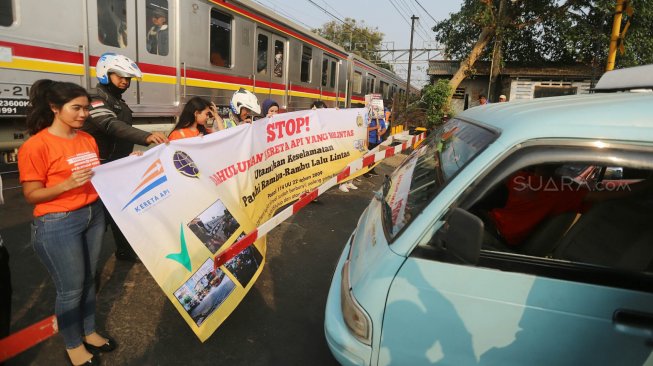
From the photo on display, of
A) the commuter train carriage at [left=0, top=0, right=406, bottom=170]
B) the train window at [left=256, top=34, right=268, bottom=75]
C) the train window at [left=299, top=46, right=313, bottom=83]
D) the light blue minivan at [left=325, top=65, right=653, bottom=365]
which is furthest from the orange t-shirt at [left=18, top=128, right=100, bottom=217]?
the train window at [left=299, top=46, right=313, bottom=83]

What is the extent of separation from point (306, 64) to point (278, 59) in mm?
1695

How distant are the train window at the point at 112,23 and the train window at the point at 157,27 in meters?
0.36

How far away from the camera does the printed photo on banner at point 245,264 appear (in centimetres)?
293

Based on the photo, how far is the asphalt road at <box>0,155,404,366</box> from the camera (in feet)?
8.73

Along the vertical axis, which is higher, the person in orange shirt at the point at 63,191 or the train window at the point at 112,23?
the train window at the point at 112,23

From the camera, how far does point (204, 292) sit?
Answer: 2666 mm

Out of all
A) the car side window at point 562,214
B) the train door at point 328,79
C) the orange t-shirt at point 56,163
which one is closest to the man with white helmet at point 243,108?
the orange t-shirt at point 56,163

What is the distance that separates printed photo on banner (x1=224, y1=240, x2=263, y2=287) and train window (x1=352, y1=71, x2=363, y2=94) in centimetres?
1296

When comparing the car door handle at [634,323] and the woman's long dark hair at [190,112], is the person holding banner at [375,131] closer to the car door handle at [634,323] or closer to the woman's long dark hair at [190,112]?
the woman's long dark hair at [190,112]

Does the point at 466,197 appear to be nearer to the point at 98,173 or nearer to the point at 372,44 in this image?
the point at 98,173

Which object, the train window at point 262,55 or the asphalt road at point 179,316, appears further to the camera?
the train window at point 262,55

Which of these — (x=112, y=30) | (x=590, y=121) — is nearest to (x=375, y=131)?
(x=112, y=30)

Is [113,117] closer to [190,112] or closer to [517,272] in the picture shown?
[190,112]

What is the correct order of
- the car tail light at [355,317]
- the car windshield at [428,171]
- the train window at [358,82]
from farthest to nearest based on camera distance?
1. the train window at [358,82]
2. the car windshield at [428,171]
3. the car tail light at [355,317]
